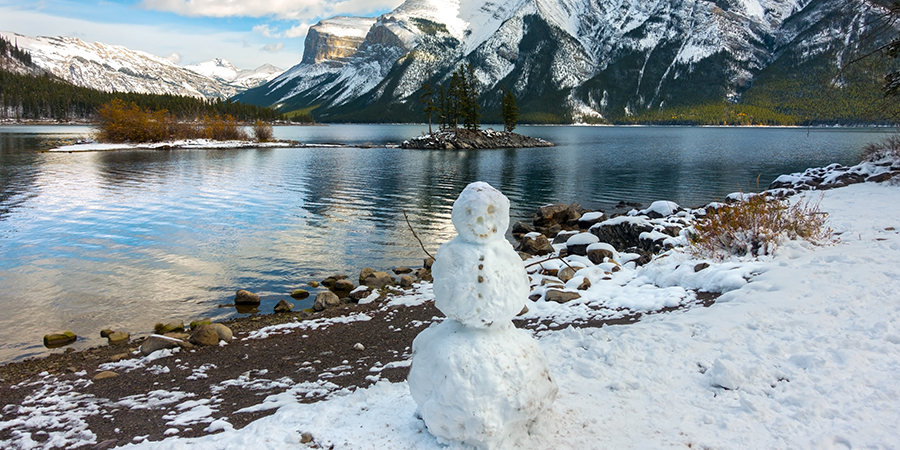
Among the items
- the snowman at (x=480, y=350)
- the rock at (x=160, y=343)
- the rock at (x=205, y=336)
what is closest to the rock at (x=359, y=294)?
the rock at (x=205, y=336)

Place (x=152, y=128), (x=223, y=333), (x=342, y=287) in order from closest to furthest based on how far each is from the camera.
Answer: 1. (x=223, y=333)
2. (x=342, y=287)
3. (x=152, y=128)

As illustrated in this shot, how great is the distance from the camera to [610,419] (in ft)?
16.4

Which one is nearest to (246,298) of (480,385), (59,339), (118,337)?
(118,337)

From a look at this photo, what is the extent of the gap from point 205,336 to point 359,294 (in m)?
4.87

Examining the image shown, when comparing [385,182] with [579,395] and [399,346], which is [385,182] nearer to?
[399,346]

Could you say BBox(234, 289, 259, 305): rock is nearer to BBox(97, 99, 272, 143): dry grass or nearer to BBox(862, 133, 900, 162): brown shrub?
BBox(862, 133, 900, 162): brown shrub

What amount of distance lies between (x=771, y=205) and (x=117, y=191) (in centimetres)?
4150

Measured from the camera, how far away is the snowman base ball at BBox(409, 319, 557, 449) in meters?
4.39

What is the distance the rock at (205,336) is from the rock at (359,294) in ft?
14.3

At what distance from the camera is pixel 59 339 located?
11.0 m

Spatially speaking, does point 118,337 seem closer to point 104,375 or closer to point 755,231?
point 104,375

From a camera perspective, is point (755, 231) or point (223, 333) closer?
point (223, 333)

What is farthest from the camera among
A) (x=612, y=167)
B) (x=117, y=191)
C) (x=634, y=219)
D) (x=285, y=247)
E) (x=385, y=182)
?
(x=612, y=167)

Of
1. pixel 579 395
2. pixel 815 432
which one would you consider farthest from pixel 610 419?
pixel 815 432
